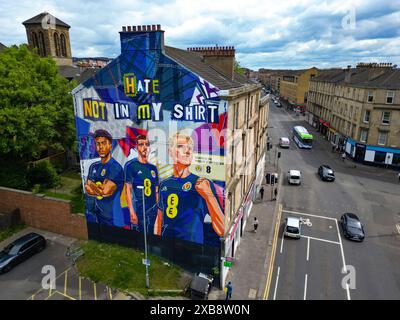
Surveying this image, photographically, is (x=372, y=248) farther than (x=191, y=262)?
Yes

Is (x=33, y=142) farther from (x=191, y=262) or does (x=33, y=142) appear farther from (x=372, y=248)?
(x=372, y=248)

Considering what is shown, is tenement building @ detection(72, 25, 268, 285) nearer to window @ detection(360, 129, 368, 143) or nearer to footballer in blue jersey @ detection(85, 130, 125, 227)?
footballer in blue jersey @ detection(85, 130, 125, 227)

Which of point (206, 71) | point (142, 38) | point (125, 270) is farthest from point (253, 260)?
point (142, 38)

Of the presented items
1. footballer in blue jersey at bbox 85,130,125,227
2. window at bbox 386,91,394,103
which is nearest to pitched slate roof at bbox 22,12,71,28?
footballer in blue jersey at bbox 85,130,125,227

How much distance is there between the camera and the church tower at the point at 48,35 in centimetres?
6122

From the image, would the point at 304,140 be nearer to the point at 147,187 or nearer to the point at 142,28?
the point at 147,187

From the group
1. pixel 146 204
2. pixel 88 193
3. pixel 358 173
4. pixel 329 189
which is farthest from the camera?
pixel 358 173

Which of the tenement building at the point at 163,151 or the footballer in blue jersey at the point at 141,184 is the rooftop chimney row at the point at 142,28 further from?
the footballer in blue jersey at the point at 141,184

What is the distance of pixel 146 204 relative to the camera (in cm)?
2025

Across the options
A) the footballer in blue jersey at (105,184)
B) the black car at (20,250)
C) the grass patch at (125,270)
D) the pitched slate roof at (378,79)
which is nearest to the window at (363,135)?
the pitched slate roof at (378,79)

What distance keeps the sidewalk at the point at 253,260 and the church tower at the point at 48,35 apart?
55835 millimetres

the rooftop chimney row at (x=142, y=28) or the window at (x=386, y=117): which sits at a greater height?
the rooftop chimney row at (x=142, y=28)
